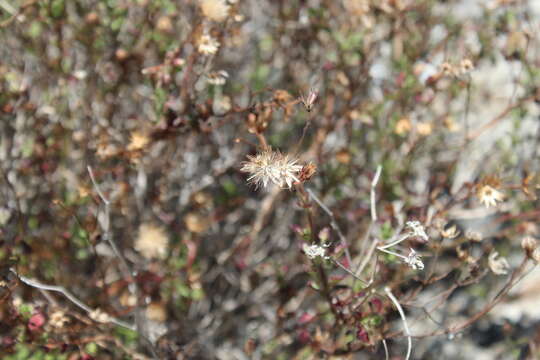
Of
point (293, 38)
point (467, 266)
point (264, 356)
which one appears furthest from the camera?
point (293, 38)

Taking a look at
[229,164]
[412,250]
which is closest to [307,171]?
[412,250]

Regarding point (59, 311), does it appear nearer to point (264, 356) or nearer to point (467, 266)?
point (264, 356)

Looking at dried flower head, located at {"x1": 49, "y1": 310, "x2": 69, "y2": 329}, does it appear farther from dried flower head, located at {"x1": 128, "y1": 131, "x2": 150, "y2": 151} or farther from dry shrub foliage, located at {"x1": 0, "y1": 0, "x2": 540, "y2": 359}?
dried flower head, located at {"x1": 128, "y1": 131, "x2": 150, "y2": 151}

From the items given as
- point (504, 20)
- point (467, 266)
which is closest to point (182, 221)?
point (467, 266)

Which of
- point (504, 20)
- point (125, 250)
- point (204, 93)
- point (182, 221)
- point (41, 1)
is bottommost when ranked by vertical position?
point (125, 250)

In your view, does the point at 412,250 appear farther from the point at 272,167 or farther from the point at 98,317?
the point at 98,317


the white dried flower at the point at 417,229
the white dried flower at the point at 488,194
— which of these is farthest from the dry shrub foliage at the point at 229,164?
the white dried flower at the point at 417,229

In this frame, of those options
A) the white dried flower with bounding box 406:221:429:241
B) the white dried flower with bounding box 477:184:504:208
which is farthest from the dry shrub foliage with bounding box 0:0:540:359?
the white dried flower with bounding box 406:221:429:241
